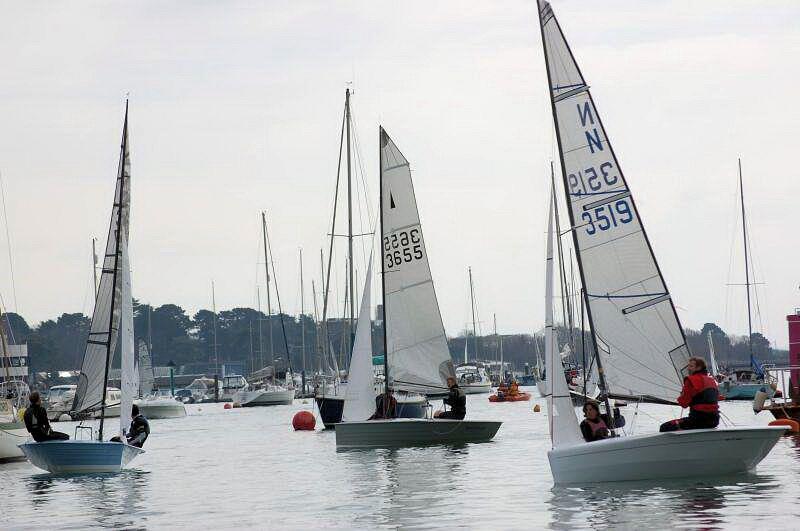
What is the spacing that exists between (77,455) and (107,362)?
269 centimetres

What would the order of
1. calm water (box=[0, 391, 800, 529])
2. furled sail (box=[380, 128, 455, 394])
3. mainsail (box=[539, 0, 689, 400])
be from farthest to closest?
furled sail (box=[380, 128, 455, 394]), mainsail (box=[539, 0, 689, 400]), calm water (box=[0, 391, 800, 529])

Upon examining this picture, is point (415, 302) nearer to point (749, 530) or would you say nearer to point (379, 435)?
point (379, 435)

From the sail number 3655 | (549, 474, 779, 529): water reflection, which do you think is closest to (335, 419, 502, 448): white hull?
the sail number 3655

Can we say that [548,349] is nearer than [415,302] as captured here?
Yes

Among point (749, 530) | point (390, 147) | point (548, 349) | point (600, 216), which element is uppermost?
point (390, 147)

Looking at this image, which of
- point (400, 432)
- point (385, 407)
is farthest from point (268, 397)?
point (400, 432)

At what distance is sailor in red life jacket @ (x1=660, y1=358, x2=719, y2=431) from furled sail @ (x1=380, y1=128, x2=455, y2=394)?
1556cm

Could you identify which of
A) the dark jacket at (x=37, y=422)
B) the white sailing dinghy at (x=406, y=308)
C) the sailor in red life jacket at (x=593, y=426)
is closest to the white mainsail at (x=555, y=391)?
the sailor in red life jacket at (x=593, y=426)

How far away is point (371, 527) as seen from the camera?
20031 mm

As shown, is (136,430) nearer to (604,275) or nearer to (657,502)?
(604,275)

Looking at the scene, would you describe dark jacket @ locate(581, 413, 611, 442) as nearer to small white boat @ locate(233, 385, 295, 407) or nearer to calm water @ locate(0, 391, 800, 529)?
calm water @ locate(0, 391, 800, 529)

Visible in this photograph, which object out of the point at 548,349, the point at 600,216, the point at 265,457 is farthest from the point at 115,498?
the point at 265,457

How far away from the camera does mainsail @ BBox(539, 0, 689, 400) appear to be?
79.4 ft

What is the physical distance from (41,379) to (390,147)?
15021cm
